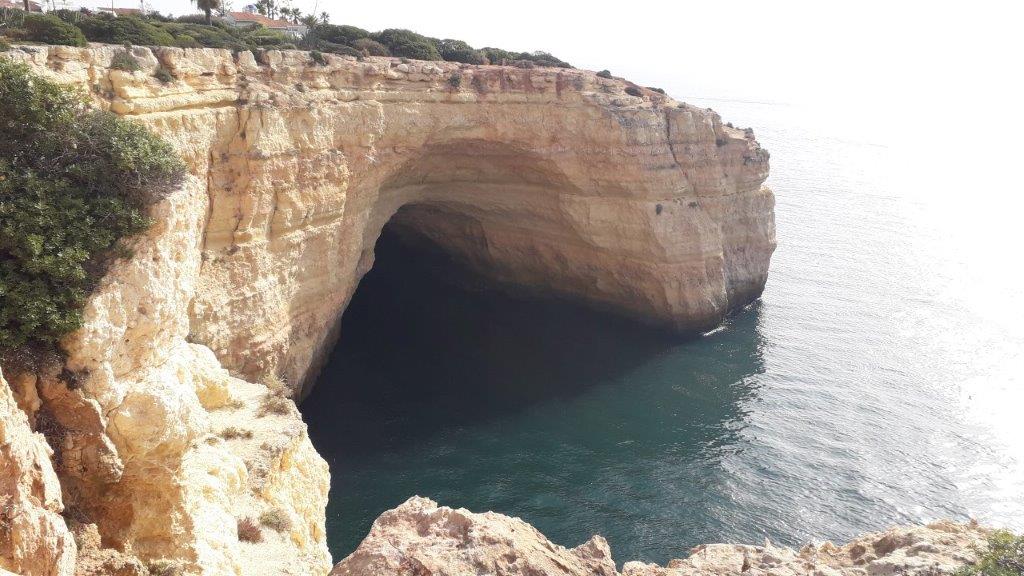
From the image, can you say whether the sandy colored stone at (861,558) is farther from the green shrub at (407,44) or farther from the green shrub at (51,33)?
the green shrub at (407,44)

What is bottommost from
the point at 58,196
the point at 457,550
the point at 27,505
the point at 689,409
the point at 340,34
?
the point at 689,409

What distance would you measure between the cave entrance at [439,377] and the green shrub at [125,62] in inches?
534

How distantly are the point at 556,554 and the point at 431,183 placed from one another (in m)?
26.4

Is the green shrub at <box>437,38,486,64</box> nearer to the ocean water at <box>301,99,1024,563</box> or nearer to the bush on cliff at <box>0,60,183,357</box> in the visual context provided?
the ocean water at <box>301,99,1024,563</box>

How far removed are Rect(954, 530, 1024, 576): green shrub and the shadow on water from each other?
10.2m

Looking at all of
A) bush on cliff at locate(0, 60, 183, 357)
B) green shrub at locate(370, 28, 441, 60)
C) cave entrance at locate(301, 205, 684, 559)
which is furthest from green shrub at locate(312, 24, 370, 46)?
bush on cliff at locate(0, 60, 183, 357)

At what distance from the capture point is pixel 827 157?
303ft

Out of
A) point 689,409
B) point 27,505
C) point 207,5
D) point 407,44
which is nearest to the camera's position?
point 27,505

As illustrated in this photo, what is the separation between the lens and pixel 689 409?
29.3m

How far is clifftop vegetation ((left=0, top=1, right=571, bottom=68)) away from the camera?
65.6 feet

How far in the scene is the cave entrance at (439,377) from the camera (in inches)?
912

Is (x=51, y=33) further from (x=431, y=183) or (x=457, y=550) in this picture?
(x=457, y=550)

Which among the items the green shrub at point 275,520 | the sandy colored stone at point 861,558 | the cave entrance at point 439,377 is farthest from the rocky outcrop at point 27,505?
the cave entrance at point 439,377

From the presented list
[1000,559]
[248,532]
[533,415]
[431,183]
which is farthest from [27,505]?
[431,183]
